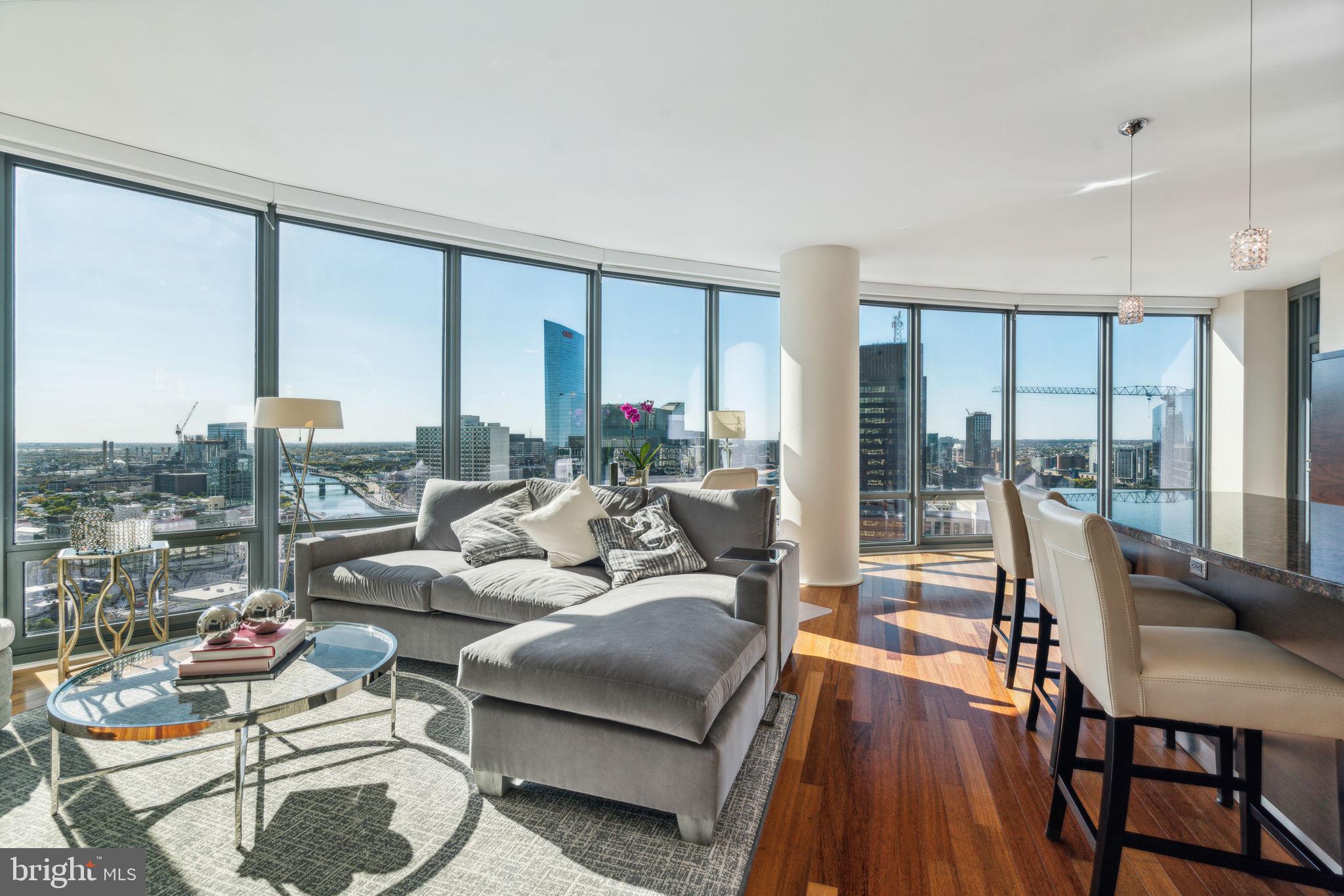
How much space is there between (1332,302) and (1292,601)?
5324mm

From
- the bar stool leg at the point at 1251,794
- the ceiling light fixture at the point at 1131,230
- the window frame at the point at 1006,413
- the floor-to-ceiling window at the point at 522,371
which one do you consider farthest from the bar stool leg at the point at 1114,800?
the window frame at the point at 1006,413

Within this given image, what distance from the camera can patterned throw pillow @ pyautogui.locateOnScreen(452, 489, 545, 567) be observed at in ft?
11.1

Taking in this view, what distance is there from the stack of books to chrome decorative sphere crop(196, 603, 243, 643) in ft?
0.07

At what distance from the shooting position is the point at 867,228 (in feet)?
15.0

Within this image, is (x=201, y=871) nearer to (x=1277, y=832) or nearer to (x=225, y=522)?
(x=225, y=522)

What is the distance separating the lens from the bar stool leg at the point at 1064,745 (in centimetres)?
181

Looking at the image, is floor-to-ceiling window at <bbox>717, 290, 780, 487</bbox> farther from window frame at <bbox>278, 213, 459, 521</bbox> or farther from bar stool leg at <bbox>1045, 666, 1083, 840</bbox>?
bar stool leg at <bbox>1045, 666, 1083, 840</bbox>

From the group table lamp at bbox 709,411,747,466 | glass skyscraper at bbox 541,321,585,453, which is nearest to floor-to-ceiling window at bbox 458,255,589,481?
glass skyscraper at bbox 541,321,585,453

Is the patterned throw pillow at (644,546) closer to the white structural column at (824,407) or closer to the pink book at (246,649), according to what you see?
the pink book at (246,649)

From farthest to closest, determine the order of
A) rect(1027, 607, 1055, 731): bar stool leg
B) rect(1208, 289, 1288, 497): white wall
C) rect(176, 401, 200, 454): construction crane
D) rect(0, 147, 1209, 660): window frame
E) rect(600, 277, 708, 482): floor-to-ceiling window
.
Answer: rect(1208, 289, 1288, 497): white wall
rect(600, 277, 708, 482): floor-to-ceiling window
rect(176, 401, 200, 454): construction crane
rect(0, 147, 1209, 660): window frame
rect(1027, 607, 1055, 731): bar stool leg

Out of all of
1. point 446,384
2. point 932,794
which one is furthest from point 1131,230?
point 446,384

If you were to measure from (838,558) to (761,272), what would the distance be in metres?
2.78

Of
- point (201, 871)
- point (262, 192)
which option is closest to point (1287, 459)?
point (201, 871)

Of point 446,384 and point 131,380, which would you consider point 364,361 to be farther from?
point 131,380
